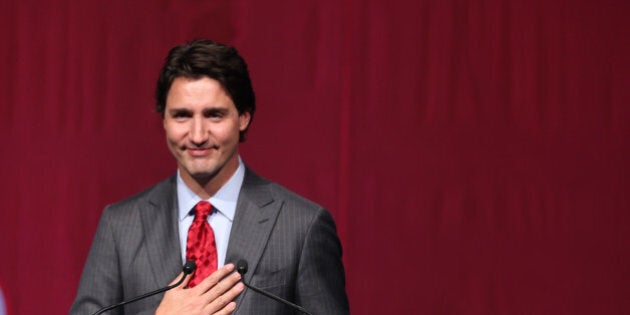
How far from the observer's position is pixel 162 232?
176 cm


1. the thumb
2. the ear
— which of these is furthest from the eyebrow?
the thumb

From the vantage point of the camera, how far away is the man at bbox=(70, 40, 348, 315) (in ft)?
5.66

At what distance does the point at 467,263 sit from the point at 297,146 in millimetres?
484

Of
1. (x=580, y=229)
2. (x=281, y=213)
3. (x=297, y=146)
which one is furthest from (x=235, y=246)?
(x=580, y=229)

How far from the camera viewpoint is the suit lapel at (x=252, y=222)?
1736 mm

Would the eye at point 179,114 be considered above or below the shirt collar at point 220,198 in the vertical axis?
above

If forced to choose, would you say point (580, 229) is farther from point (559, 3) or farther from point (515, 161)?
point (559, 3)

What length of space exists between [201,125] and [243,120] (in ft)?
0.40

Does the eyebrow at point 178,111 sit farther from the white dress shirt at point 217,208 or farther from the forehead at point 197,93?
the white dress shirt at point 217,208

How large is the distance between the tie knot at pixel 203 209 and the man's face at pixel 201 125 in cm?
4

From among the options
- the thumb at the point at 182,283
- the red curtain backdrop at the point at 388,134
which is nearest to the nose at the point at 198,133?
the thumb at the point at 182,283

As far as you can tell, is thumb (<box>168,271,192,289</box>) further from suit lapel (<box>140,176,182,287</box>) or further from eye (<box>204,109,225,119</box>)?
eye (<box>204,109,225,119</box>)

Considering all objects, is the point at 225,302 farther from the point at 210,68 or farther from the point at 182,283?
the point at 210,68

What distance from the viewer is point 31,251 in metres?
→ 2.38
